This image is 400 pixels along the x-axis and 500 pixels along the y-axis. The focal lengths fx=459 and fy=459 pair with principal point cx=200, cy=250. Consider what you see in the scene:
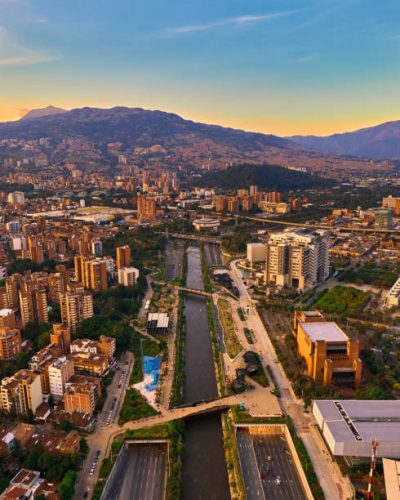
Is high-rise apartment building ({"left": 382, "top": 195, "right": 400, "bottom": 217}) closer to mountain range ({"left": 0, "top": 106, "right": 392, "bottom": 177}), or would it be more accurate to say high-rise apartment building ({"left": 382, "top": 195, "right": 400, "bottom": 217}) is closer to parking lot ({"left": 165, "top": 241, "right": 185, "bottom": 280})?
parking lot ({"left": 165, "top": 241, "right": 185, "bottom": 280})

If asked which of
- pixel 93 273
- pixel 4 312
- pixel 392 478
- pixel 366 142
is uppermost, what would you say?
pixel 366 142

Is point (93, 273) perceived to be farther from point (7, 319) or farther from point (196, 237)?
point (196, 237)

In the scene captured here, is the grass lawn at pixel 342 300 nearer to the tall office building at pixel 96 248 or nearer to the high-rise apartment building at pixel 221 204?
the tall office building at pixel 96 248

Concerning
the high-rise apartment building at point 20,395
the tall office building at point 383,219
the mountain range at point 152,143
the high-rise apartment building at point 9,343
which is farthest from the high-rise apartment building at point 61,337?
the mountain range at point 152,143

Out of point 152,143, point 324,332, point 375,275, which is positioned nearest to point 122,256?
point 324,332

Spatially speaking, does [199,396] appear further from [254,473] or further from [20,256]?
[20,256]

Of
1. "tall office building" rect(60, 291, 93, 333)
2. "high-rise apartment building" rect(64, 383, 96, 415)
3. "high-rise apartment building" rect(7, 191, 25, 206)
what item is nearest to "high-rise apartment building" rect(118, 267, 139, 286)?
"tall office building" rect(60, 291, 93, 333)
